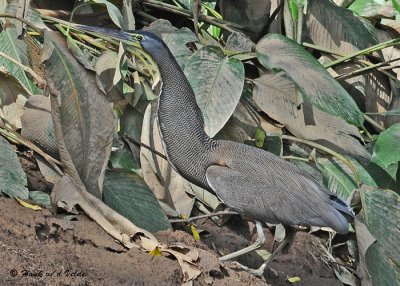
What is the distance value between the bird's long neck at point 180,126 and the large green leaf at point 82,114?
33 centimetres

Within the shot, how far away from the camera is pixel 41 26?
6.13m

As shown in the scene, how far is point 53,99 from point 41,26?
1157 mm

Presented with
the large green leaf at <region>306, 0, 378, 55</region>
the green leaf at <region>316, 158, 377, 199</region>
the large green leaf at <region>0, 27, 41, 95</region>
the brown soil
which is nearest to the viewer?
the brown soil

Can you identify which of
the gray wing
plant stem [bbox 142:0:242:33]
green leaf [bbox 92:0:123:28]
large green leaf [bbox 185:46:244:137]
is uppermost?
green leaf [bbox 92:0:123:28]

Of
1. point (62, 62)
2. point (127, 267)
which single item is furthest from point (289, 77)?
point (127, 267)

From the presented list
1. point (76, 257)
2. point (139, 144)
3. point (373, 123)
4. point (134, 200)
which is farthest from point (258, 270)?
point (373, 123)

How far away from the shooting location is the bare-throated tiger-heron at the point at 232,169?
210 inches

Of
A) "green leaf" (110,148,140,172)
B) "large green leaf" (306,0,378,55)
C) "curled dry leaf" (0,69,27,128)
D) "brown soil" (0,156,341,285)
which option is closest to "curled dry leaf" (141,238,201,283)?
"brown soil" (0,156,341,285)

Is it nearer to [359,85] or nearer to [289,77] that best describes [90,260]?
[289,77]

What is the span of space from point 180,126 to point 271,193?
0.66 m

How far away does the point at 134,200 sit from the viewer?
17.9 ft

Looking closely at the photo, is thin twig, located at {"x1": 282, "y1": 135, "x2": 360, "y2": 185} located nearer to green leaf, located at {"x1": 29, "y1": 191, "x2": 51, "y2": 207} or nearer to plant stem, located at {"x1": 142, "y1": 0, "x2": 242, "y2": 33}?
plant stem, located at {"x1": 142, "y1": 0, "x2": 242, "y2": 33}

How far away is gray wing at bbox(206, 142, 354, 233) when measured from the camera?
5.30 metres

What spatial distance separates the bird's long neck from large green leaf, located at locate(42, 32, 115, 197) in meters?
0.33
